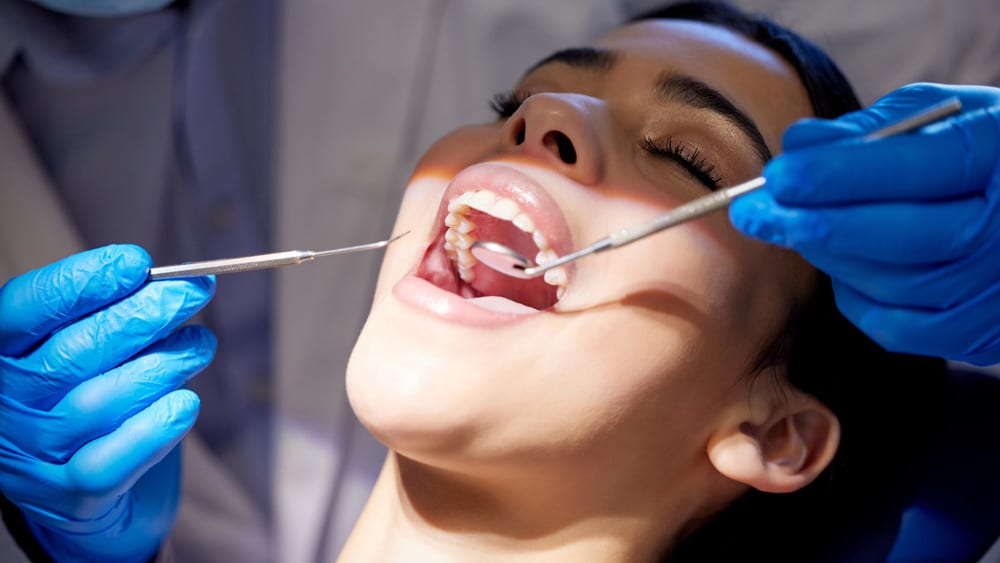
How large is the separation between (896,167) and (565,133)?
34cm

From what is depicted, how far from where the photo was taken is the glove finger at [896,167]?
894mm

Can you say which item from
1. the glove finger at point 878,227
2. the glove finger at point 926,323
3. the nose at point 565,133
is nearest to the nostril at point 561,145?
the nose at point 565,133

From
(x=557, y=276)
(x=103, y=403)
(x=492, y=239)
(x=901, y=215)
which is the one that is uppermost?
(x=901, y=215)

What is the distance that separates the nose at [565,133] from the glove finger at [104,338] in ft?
1.45

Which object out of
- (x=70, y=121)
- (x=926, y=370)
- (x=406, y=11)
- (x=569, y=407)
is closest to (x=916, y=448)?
(x=926, y=370)

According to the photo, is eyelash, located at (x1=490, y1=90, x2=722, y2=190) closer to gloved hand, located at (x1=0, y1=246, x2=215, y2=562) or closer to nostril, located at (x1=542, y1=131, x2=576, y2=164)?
nostril, located at (x1=542, y1=131, x2=576, y2=164)

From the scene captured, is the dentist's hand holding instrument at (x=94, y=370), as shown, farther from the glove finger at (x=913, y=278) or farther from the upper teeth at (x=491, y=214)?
the glove finger at (x=913, y=278)

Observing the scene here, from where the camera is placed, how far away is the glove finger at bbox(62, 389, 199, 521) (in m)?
1.10

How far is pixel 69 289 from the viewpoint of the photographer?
1074 millimetres

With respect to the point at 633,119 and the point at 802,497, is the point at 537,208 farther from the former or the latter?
the point at 802,497

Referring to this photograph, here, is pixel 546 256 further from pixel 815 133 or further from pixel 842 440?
pixel 842 440

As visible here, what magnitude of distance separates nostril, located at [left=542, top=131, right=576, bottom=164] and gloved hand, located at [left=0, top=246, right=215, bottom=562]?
46 cm

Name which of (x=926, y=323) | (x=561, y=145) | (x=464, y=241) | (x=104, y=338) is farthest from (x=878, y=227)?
(x=104, y=338)

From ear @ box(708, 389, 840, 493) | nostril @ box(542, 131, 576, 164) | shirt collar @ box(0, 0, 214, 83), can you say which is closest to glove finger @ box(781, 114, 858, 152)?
nostril @ box(542, 131, 576, 164)
